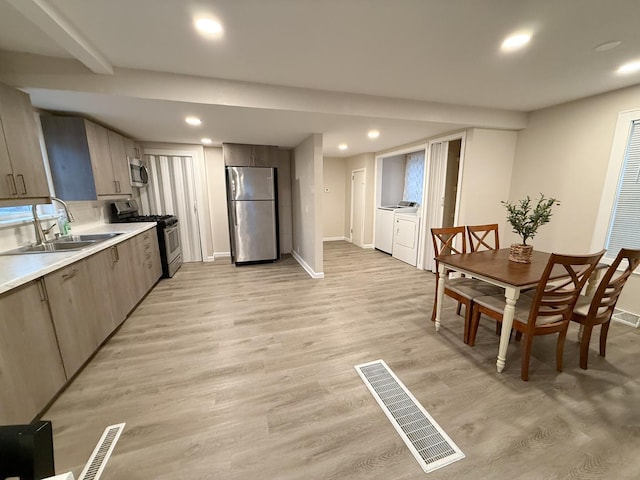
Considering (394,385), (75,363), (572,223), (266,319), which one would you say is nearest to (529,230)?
(572,223)

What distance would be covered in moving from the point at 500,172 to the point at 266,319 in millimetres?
3933

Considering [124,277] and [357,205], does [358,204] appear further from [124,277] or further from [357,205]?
[124,277]

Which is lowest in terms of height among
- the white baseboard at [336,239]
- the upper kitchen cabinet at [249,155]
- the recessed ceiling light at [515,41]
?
the white baseboard at [336,239]

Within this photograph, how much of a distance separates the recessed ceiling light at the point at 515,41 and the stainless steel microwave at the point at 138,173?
15.6ft

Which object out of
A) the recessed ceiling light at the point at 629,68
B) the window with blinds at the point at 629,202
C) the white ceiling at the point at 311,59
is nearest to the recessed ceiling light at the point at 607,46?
the white ceiling at the point at 311,59

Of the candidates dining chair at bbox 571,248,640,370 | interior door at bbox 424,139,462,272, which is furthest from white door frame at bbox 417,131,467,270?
dining chair at bbox 571,248,640,370

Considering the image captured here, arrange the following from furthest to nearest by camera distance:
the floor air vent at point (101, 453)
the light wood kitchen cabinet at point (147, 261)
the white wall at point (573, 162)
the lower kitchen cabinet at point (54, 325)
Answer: the light wood kitchen cabinet at point (147, 261) → the white wall at point (573, 162) → the lower kitchen cabinet at point (54, 325) → the floor air vent at point (101, 453)

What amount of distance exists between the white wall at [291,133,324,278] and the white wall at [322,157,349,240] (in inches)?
63.5

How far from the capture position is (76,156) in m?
2.78

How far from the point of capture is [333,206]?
6.77 m

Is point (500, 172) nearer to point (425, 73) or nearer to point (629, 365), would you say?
point (425, 73)

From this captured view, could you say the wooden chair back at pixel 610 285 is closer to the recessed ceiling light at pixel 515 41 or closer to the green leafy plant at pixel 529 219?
the green leafy plant at pixel 529 219

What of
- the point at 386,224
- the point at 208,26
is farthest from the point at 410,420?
the point at 386,224

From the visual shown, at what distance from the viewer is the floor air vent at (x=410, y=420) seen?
139 centimetres
